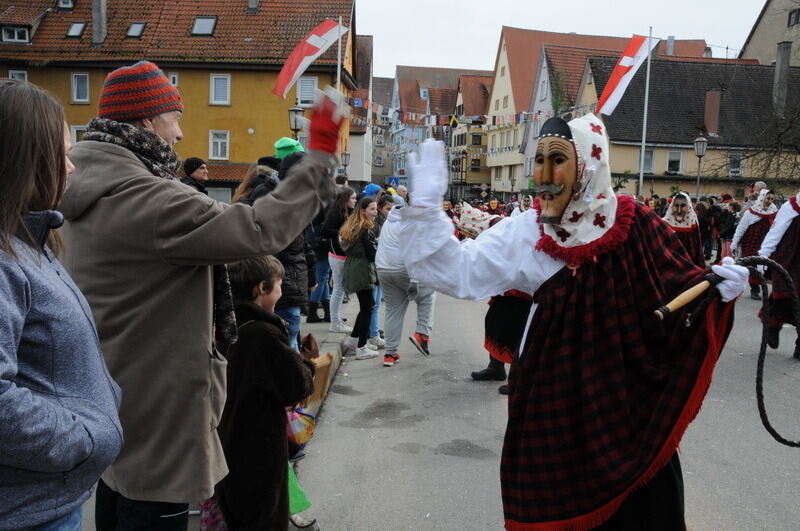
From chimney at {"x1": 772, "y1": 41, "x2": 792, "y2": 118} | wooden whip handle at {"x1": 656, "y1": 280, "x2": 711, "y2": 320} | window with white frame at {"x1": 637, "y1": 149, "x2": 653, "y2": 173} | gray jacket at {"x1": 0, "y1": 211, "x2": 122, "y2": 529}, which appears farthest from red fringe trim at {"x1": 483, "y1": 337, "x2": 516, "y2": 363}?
window with white frame at {"x1": 637, "y1": 149, "x2": 653, "y2": 173}

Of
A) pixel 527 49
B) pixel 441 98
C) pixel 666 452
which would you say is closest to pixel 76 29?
pixel 527 49

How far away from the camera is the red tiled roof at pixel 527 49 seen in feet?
168

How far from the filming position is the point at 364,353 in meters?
7.90

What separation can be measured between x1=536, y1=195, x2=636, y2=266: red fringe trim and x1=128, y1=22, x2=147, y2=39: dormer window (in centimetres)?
3442

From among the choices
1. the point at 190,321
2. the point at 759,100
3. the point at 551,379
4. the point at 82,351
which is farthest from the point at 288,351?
the point at 759,100

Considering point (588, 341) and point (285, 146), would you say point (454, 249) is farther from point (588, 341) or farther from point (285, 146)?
point (285, 146)

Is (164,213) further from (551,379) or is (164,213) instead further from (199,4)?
(199,4)

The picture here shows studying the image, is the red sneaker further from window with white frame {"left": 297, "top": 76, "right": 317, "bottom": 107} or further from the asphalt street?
window with white frame {"left": 297, "top": 76, "right": 317, "bottom": 107}

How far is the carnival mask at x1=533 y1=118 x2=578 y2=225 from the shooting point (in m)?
2.82

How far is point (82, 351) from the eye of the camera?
1.61 m

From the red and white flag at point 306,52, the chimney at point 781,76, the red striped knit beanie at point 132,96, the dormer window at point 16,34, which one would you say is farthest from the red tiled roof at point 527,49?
the red striped knit beanie at point 132,96

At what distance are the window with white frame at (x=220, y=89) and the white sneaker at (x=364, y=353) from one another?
1070 inches

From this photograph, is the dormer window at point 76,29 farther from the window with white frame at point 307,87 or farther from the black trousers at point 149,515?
the black trousers at point 149,515

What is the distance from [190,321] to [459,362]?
5.70m
